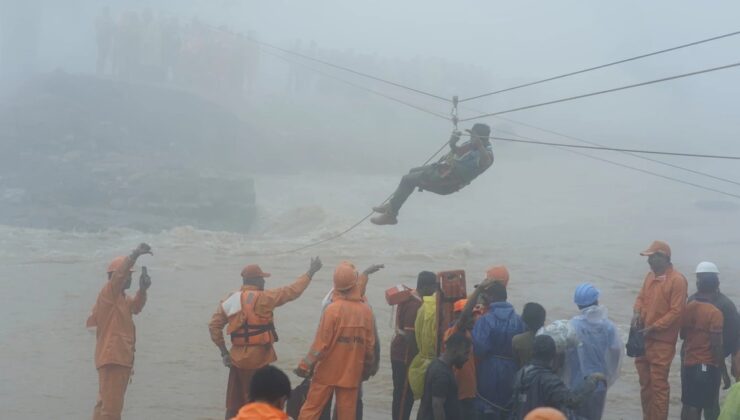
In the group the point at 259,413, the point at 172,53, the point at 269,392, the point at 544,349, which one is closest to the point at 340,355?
the point at 544,349

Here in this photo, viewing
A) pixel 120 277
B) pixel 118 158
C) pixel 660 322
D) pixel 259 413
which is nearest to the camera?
pixel 259 413

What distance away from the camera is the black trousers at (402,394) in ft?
21.0

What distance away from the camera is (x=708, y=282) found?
6.88m

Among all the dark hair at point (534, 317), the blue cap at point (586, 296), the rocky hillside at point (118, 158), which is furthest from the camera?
the rocky hillside at point (118, 158)

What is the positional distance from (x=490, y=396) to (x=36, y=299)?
40.6ft

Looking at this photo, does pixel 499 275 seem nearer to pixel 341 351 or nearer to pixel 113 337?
pixel 341 351

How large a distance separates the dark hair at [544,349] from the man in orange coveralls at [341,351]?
1.42 m

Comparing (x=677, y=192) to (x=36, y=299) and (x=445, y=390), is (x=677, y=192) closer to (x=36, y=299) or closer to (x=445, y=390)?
(x=36, y=299)

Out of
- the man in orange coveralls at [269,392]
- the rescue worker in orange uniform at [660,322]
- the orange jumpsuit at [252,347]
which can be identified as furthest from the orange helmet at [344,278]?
the rescue worker in orange uniform at [660,322]

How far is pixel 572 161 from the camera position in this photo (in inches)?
1986

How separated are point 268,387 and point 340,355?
2.12m

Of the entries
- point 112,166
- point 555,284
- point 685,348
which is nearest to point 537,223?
point 555,284

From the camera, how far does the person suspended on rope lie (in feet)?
24.6

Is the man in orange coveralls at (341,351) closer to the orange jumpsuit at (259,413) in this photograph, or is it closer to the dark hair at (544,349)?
the dark hair at (544,349)
